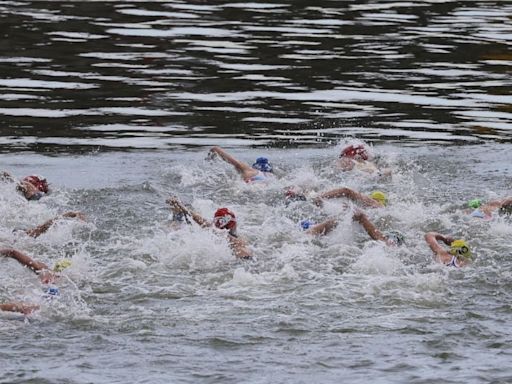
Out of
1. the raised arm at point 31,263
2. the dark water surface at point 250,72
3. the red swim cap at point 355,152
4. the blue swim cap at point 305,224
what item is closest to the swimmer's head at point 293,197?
the blue swim cap at point 305,224

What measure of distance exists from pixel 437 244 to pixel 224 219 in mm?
2433

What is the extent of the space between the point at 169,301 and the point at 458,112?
478 inches

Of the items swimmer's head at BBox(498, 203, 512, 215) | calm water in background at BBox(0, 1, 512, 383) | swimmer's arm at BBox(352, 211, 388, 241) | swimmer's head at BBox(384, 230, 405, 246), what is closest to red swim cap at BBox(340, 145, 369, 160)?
calm water in background at BBox(0, 1, 512, 383)

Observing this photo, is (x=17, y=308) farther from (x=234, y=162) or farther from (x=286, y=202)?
(x=234, y=162)

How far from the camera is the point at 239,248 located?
14055 mm

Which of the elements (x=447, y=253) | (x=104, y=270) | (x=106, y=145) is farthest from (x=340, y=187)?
(x=106, y=145)

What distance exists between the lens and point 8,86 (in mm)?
25344

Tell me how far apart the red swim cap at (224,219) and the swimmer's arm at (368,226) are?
1.45 m

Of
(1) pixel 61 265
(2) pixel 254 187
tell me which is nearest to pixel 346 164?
(2) pixel 254 187

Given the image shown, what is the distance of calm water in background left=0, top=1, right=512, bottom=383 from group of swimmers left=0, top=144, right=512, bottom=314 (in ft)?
0.54

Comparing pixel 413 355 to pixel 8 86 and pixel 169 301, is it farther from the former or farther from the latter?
pixel 8 86

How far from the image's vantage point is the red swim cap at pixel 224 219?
47.6 ft

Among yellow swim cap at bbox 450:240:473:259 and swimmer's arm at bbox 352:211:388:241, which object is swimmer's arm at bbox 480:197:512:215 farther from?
yellow swim cap at bbox 450:240:473:259

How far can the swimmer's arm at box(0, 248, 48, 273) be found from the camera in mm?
13219
